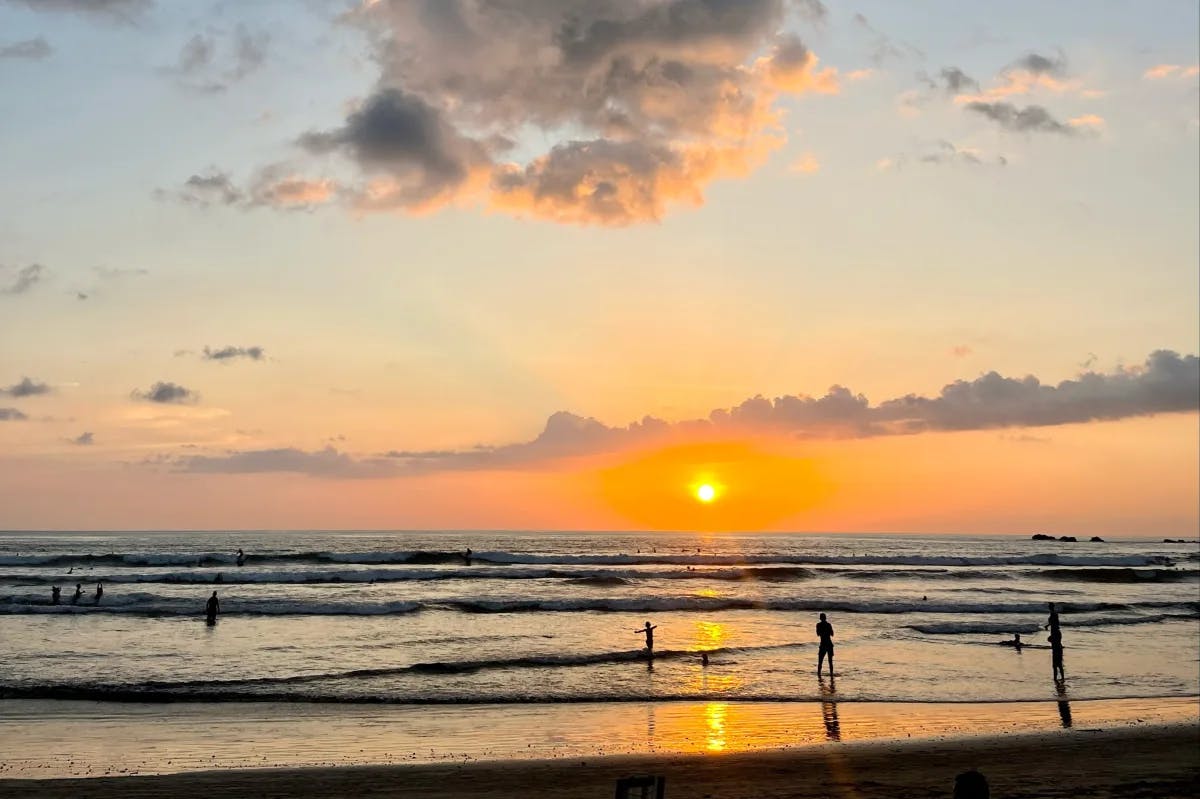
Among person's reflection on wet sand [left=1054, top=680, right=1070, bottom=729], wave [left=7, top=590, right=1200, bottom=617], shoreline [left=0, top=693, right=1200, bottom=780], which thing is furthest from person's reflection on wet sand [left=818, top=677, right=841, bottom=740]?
wave [left=7, top=590, right=1200, bottom=617]

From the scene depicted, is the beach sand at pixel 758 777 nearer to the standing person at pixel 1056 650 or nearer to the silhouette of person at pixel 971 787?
the silhouette of person at pixel 971 787

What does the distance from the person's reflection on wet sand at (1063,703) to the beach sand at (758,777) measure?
3.27 meters

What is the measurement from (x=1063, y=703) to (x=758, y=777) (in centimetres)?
1192

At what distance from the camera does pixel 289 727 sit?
19.3 m

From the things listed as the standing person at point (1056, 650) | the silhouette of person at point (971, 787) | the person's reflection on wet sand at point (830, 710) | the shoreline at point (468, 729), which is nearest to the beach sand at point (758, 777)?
the shoreline at point (468, 729)

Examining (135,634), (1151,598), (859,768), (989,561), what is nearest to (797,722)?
(859,768)

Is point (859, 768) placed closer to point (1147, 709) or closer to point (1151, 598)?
point (1147, 709)

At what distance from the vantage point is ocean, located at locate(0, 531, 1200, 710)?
2416 centimetres

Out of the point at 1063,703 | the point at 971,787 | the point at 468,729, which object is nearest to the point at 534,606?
the point at 468,729

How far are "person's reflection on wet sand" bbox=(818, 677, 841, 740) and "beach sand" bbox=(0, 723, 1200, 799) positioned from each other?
1.57 metres

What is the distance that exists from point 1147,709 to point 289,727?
19.2 meters

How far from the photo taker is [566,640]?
34.4 metres

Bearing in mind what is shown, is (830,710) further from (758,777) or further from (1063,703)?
(758,777)

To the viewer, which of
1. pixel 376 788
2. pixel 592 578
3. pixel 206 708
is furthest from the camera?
pixel 592 578
